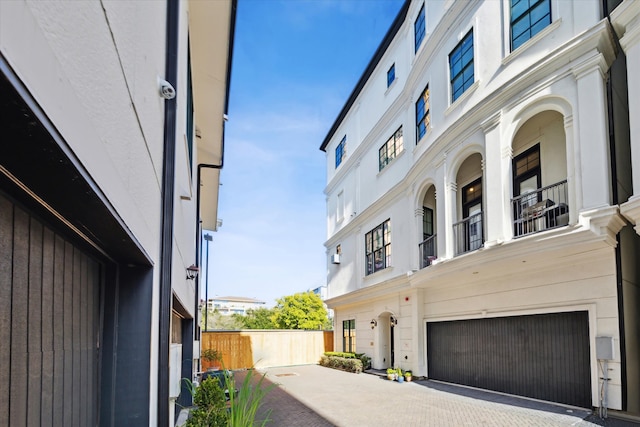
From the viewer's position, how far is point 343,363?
692 inches

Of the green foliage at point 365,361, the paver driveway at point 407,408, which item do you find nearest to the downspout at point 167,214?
the paver driveway at point 407,408

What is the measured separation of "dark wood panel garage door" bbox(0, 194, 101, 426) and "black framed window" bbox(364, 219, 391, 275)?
14545 millimetres

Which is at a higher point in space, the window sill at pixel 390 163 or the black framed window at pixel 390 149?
the black framed window at pixel 390 149

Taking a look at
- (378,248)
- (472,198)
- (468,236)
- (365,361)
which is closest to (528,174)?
(472,198)

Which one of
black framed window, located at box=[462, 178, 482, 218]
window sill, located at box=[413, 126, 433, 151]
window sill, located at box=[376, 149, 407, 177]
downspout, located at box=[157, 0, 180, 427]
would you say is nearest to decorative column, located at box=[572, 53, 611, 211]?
black framed window, located at box=[462, 178, 482, 218]

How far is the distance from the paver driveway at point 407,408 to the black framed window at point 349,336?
6.16 m

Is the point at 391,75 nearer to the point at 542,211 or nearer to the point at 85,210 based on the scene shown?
the point at 542,211

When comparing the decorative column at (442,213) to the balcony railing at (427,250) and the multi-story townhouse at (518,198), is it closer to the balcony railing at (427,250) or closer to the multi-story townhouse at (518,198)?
the multi-story townhouse at (518,198)

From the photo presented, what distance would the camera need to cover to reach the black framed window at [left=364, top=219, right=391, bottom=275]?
53.5ft

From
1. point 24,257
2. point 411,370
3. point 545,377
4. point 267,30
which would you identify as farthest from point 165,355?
point 411,370

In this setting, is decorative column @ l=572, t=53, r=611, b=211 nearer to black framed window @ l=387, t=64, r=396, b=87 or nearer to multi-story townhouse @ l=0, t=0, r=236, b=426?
multi-story townhouse @ l=0, t=0, r=236, b=426

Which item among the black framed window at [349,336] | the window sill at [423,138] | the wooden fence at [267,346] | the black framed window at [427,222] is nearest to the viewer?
the window sill at [423,138]

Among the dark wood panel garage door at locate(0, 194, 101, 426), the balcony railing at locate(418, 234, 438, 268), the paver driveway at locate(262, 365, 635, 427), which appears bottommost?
the paver driveway at locate(262, 365, 635, 427)

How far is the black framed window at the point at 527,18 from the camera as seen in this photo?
908 centimetres
